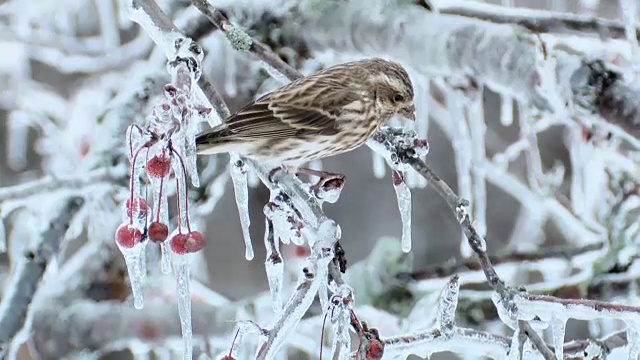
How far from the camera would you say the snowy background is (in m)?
3.74

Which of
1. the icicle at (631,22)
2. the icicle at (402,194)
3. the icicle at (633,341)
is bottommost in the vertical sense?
the icicle at (633,341)

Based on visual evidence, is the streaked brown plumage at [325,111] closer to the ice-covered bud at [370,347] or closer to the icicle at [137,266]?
the icicle at [137,266]

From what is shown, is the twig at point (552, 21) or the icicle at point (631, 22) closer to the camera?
the icicle at point (631, 22)

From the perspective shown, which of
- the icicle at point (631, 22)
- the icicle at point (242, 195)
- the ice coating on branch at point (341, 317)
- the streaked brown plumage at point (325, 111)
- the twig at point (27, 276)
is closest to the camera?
the ice coating on branch at point (341, 317)

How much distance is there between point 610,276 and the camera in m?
4.95

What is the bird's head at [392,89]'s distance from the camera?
150 inches

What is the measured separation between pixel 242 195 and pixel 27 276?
1867 mm

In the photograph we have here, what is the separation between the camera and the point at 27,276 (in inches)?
168

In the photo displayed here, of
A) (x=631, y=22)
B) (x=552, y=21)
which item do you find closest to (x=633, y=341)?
(x=631, y=22)

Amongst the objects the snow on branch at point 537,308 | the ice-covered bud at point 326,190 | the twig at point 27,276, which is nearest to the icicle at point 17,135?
the twig at point 27,276

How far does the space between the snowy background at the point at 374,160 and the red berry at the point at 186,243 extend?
1.15ft

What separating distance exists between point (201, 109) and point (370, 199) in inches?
380

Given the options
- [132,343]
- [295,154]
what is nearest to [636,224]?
[295,154]

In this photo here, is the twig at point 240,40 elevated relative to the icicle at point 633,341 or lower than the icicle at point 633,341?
elevated
